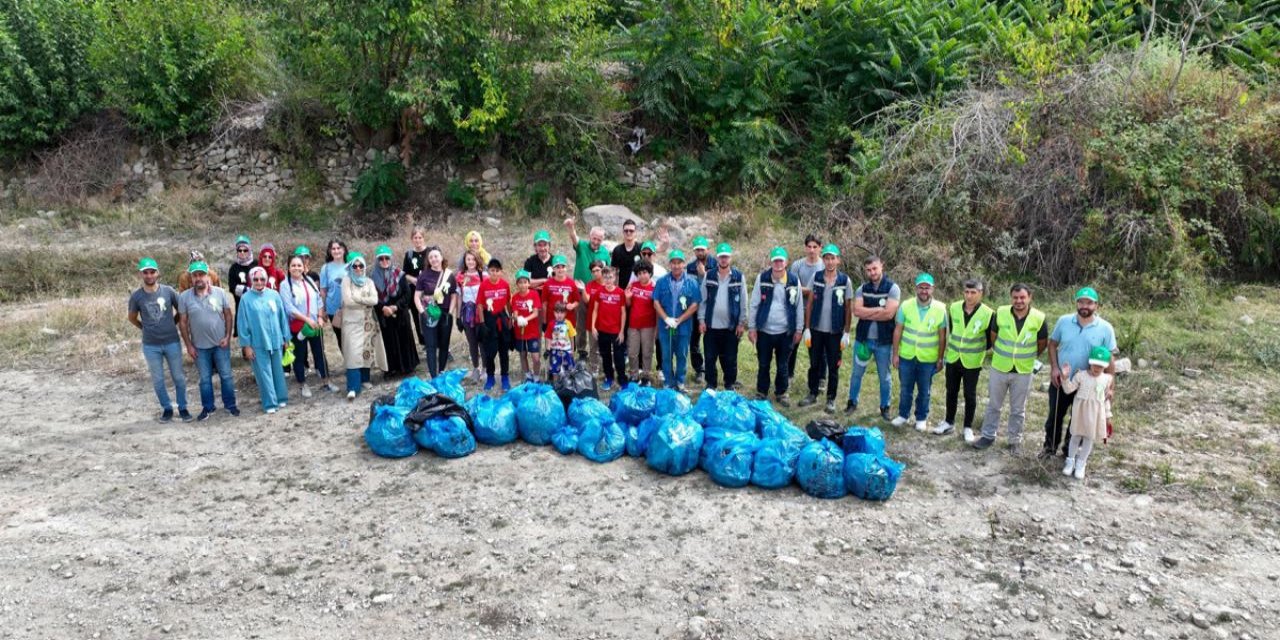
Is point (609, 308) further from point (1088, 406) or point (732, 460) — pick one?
point (1088, 406)

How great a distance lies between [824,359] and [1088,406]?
248cm

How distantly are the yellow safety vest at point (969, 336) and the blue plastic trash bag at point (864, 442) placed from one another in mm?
1196

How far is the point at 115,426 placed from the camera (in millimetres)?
7902

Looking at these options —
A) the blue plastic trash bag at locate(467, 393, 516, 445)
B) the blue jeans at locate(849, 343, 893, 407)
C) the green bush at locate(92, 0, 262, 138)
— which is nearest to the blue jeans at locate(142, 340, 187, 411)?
the blue plastic trash bag at locate(467, 393, 516, 445)

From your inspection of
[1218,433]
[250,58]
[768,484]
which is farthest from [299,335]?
[250,58]

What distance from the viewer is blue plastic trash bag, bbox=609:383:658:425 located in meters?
7.08

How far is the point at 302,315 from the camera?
831cm

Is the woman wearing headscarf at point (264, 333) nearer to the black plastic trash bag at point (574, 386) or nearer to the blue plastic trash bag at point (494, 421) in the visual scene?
the blue plastic trash bag at point (494, 421)

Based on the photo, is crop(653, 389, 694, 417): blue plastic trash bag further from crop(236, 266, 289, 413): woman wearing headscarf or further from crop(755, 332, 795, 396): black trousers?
crop(236, 266, 289, 413): woman wearing headscarf

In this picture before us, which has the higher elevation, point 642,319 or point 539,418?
point 642,319

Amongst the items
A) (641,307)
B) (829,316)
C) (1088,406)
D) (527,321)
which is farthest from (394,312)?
(1088,406)

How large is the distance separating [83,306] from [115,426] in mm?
A: 4848

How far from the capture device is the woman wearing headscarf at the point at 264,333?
784 cm

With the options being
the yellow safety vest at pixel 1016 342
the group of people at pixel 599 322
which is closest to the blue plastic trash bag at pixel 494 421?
the group of people at pixel 599 322
